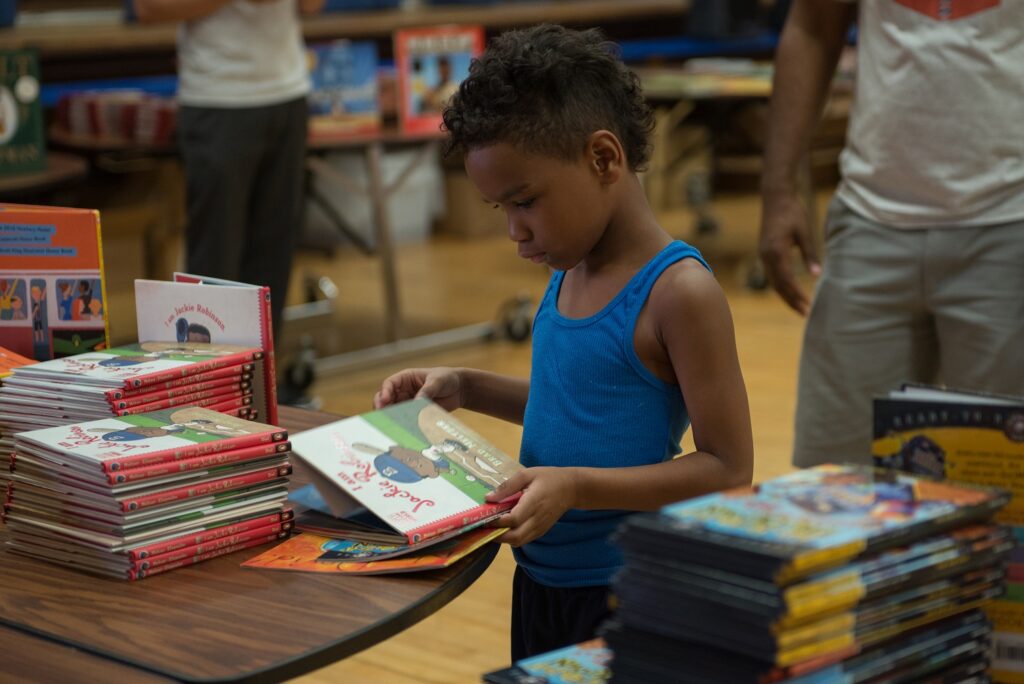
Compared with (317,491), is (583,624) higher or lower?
lower

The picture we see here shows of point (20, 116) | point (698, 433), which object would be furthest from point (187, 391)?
point (20, 116)

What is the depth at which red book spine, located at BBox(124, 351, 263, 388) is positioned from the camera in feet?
5.13

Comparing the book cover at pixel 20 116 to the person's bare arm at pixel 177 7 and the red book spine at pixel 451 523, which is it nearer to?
the person's bare arm at pixel 177 7

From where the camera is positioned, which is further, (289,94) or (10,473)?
(289,94)

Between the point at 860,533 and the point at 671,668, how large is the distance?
16cm

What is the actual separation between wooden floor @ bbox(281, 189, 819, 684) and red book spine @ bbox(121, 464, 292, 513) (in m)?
1.32

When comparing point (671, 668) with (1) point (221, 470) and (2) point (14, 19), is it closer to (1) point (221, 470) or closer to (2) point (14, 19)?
(1) point (221, 470)

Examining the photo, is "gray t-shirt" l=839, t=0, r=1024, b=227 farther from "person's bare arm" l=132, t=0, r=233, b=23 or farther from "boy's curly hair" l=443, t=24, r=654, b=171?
"person's bare arm" l=132, t=0, r=233, b=23

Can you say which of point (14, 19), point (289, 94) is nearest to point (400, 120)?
point (289, 94)

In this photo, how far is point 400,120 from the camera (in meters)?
5.11

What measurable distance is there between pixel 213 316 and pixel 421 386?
10.4 inches

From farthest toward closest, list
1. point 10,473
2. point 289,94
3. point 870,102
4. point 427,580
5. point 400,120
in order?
point 400,120, point 289,94, point 870,102, point 10,473, point 427,580

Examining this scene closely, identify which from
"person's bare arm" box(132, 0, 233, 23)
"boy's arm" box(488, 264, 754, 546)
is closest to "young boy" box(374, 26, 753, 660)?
"boy's arm" box(488, 264, 754, 546)

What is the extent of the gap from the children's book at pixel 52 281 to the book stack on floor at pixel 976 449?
1.06m
